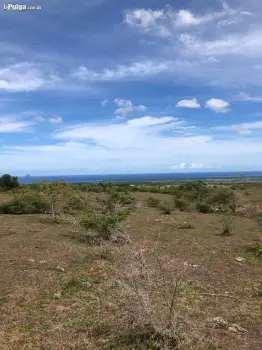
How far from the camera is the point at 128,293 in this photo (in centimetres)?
520

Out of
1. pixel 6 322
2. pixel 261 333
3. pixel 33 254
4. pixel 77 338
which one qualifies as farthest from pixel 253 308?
pixel 33 254

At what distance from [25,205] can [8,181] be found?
18.7 m

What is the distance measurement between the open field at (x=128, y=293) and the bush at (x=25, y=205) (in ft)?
20.2

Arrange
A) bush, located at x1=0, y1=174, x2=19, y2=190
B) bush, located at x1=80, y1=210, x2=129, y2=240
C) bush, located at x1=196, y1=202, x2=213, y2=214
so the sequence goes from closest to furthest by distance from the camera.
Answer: bush, located at x1=80, y1=210, x2=129, y2=240 < bush, located at x1=196, y1=202, x2=213, y2=214 < bush, located at x1=0, y1=174, x2=19, y2=190

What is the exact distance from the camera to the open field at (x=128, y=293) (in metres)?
5.15

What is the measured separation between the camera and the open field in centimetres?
515

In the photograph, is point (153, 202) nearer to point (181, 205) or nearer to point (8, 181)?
point (181, 205)

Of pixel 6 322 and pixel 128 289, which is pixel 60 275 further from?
pixel 128 289

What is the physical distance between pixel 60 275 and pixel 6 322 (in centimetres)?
258

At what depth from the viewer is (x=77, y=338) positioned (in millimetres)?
5336

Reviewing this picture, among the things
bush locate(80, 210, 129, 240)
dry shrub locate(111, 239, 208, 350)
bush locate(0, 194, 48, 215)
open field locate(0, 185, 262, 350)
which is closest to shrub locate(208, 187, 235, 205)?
open field locate(0, 185, 262, 350)

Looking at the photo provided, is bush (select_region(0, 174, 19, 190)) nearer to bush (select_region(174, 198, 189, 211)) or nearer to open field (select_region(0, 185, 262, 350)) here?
bush (select_region(174, 198, 189, 211))

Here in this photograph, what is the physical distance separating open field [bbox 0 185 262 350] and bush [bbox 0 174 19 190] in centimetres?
2445

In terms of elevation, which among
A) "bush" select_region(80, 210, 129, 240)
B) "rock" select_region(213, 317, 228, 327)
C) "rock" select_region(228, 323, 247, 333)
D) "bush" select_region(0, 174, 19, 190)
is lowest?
"rock" select_region(228, 323, 247, 333)
